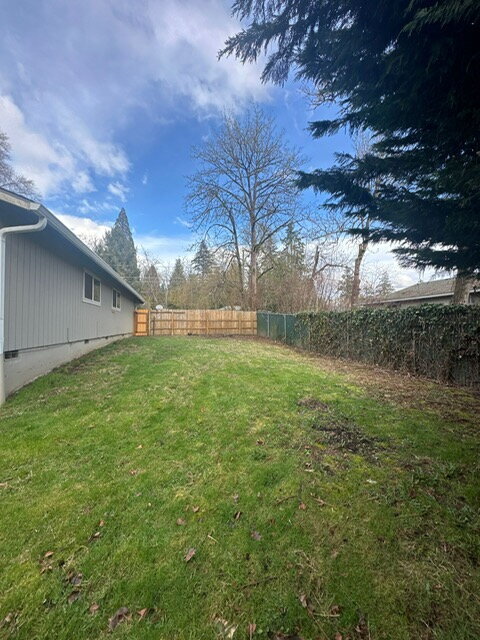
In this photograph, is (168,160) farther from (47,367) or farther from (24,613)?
(24,613)

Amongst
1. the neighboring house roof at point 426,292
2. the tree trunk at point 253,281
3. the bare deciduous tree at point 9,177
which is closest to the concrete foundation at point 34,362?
the bare deciduous tree at point 9,177

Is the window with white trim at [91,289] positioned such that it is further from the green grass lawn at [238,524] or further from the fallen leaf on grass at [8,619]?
the fallen leaf on grass at [8,619]

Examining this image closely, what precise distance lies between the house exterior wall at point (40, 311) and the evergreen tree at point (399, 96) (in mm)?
4582

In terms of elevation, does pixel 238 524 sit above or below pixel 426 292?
below

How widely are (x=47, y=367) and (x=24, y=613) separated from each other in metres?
5.39

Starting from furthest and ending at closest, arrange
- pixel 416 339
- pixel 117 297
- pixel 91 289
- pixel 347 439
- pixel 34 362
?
1. pixel 117 297
2. pixel 91 289
3. pixel 416 339
4. pixel 34 362
5. pixel 347 439

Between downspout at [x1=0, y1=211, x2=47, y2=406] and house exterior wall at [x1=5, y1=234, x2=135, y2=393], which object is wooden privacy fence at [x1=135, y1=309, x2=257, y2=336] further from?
downspout at [x1=0, y1=211, x2=47, y2=406]

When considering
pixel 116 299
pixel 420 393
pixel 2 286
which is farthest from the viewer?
pixel 116 299

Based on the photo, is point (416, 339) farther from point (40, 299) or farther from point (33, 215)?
point (40, 299)

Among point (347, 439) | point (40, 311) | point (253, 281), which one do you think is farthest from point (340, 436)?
point (253, 281)

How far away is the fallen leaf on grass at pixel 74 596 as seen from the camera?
143 centimetres

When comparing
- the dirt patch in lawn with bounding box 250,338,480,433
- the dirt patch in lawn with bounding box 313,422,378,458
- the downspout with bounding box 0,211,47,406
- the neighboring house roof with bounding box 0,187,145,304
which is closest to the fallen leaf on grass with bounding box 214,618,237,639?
the dirt patch in lawn with bounding box 313,422,378,458

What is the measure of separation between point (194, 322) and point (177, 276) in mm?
14039

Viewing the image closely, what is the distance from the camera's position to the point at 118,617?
134cm
